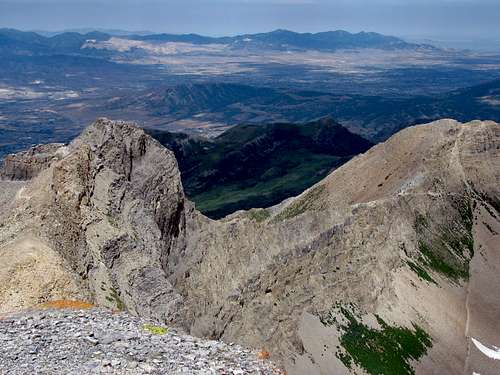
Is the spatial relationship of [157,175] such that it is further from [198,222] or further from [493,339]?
[493,339]

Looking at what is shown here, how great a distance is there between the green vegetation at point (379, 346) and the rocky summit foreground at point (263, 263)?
20 centimetres

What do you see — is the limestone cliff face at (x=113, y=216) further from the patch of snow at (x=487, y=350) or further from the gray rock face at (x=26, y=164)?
the patch of snow at (x=487, y=350)

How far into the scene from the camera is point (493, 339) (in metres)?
96.9

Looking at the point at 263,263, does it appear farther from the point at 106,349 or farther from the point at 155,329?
the point at 106,349

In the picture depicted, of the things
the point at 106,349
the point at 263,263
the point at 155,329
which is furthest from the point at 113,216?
the point at 106,349

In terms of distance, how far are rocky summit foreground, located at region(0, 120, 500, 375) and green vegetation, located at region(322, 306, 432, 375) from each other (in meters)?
0.20

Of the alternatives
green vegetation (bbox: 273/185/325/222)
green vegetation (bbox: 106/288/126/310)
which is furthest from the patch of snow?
green vegetation (bbox: 106/288/126/310)

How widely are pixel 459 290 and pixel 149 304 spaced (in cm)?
6773

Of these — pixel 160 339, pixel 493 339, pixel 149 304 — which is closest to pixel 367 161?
pixel 493 339

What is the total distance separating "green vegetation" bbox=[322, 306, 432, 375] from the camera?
7812cm

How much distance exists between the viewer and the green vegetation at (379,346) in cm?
7812

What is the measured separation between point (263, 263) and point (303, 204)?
5136cm

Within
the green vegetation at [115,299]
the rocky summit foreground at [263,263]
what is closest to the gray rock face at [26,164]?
the rocky summit foreground at [263,263]

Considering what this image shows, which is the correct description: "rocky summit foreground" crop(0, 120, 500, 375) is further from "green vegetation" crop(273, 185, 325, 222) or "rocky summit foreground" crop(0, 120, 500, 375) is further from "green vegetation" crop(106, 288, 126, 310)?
"green vegetation" crop(273, 185, 325, 222)
